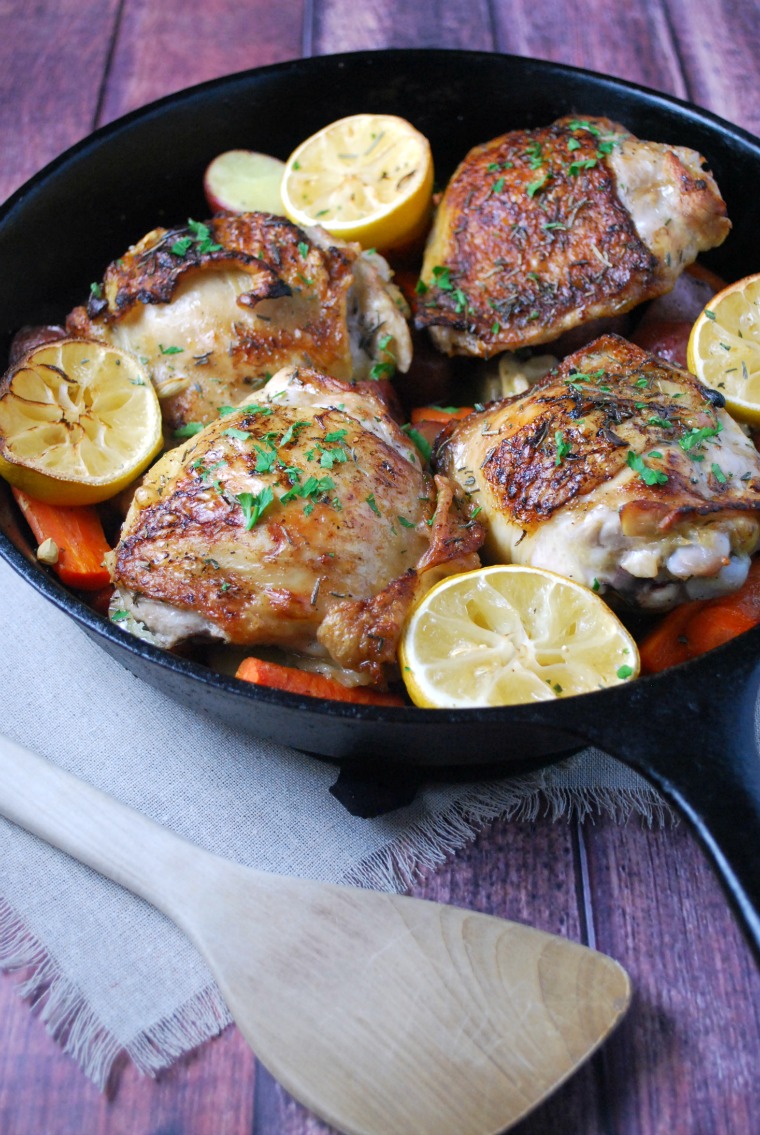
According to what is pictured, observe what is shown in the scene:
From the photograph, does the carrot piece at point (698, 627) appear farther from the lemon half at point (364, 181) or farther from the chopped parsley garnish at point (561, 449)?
the lemon half at point (364, 181)

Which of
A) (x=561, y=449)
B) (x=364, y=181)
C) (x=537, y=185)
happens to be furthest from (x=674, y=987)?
(x=364, y=181)

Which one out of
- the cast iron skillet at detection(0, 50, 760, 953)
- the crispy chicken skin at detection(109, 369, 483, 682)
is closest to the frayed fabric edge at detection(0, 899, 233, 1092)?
the cast iron skillet at detection(0, 50, 760, 953)

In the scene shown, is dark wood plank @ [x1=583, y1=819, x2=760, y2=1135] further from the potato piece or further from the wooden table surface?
the potato piece

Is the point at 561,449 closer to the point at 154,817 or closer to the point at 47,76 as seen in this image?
the point at 154,817

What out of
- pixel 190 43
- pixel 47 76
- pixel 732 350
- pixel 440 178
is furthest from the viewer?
pixel 190 43

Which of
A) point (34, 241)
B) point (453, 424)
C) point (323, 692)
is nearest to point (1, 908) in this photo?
point (323, 692)

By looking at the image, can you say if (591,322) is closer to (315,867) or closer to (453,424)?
(453,424)

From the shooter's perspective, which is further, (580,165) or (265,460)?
(580,165)
